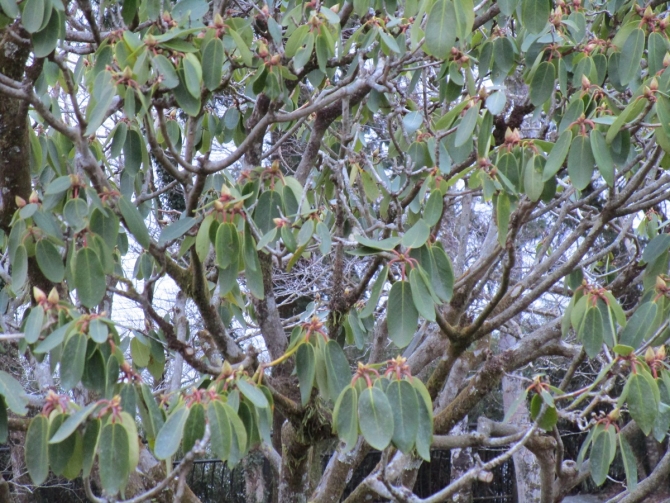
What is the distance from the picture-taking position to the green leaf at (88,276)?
193cm

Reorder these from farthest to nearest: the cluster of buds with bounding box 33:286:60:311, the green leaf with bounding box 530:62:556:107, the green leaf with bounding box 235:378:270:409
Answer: the green leaf with bounding box 530:62:556:107
the cluster of buds with bounding box 33:286:60:311
the green leaf with bounding box 235:378:270:409

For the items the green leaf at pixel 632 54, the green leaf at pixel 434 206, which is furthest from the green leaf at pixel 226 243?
the green leaf at pixel 632 54

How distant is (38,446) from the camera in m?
1.56

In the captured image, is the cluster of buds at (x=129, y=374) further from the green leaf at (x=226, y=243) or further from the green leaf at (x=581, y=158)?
the green leaf at (x=581, y=158)

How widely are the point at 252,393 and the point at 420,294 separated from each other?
505mm

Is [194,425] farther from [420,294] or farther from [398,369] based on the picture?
[420,294]

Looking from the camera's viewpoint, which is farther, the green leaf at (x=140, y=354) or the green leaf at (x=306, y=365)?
the green leaf at (x=140, y=354)

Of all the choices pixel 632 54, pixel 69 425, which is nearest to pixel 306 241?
pixel 69 425

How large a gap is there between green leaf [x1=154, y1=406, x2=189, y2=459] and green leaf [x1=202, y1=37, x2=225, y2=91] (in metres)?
1.15

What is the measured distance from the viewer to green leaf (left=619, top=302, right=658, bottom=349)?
83.0 inches

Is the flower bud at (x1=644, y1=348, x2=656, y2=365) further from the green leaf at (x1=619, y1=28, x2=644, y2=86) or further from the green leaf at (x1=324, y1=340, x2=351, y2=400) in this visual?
the green leaf at (x1=619, y1=28, x2=644, y2=86)

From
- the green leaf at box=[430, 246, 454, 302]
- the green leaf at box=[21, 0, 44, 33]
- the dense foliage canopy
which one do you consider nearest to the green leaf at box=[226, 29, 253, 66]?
the dense foliage canopy

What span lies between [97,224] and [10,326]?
1.43 metres

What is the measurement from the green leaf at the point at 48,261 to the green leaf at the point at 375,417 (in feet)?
3.43
